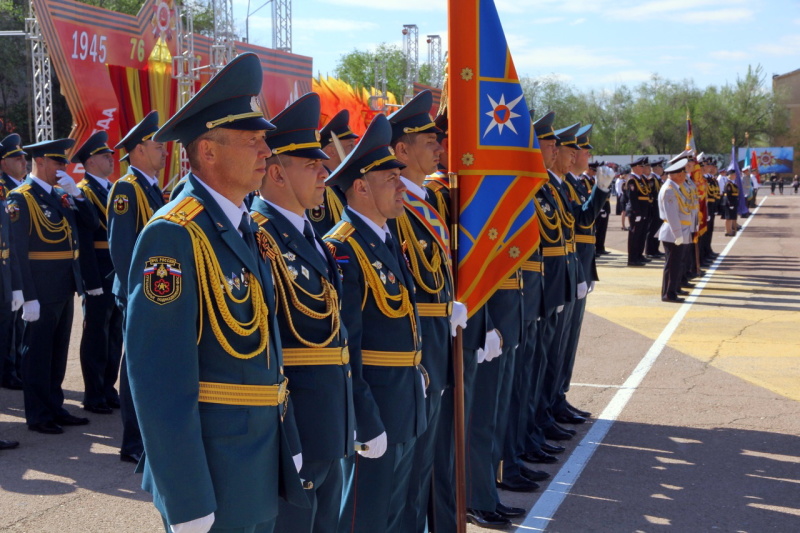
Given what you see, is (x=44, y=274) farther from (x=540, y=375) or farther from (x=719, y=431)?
(x=719, y=431)

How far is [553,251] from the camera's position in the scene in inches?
251

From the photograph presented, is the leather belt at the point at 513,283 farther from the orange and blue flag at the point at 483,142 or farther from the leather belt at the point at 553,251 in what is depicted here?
the leather belt at the point at 553,251

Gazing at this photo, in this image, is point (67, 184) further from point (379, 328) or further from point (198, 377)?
point (198, 377)

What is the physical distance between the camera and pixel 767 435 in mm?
6559

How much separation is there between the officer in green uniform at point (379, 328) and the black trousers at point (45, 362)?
3865 millimetres

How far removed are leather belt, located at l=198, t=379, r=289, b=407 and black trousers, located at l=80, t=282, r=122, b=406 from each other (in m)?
4.96

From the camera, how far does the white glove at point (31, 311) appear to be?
21.4 feet

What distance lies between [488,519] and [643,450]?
1877 mm

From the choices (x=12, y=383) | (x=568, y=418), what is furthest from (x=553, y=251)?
(x=12, y=383)

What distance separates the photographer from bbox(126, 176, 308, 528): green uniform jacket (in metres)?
2.35

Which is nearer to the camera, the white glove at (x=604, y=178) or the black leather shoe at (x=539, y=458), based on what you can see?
the black leather shoe at (x=539, y=458)

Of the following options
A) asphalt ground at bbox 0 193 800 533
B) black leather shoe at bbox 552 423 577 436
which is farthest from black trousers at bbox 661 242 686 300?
black leather shoe at bbox 552 423 577 436

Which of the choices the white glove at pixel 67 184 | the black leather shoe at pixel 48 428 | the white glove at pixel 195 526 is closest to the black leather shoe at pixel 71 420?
the black leather shoe at pixel 48 428

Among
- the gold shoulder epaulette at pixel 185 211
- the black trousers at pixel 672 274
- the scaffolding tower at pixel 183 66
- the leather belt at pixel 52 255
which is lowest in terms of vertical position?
the black trousers at pixel 672 274
